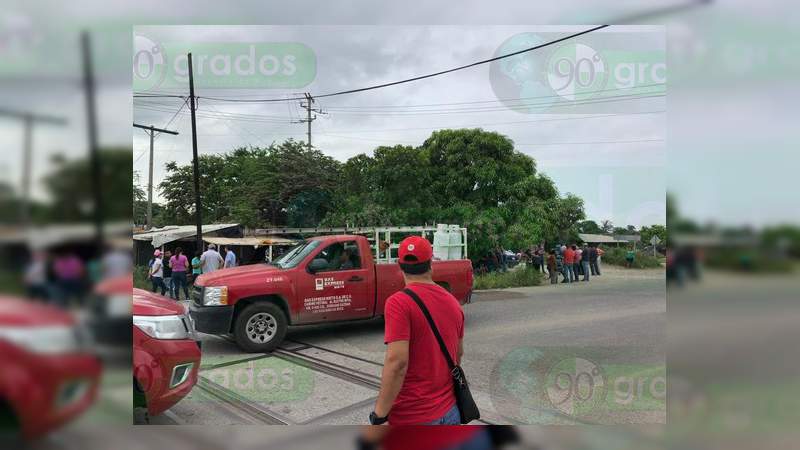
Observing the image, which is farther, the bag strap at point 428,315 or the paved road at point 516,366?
the paved road at point 516,366

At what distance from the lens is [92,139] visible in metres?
3.27

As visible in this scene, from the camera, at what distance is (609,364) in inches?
145

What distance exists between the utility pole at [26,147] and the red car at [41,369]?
21.6 inches

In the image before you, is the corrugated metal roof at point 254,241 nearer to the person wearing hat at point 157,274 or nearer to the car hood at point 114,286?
the person wearing hat at point 157,274

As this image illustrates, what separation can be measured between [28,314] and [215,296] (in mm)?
1364

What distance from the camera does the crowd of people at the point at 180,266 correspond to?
3.68m

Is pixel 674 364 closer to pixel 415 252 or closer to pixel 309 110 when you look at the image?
pixel 415 252

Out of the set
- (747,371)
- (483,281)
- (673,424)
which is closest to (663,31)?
(483,281)

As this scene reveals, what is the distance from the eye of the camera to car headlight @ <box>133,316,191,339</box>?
324 cm

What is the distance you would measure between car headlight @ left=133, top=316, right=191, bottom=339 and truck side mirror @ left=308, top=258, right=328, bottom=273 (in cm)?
126

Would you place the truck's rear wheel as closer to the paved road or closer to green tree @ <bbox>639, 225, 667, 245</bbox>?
the paved road

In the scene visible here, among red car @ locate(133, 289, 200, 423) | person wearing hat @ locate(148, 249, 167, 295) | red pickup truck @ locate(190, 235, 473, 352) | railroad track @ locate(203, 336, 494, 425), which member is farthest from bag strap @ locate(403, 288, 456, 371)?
person wearing hat @ locate(148, 249, 167, 295)

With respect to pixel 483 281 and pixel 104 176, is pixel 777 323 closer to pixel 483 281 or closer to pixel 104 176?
pixel 483 281

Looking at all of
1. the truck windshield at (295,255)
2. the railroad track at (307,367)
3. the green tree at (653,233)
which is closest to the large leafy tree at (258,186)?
the truck windshield at (295,255)
